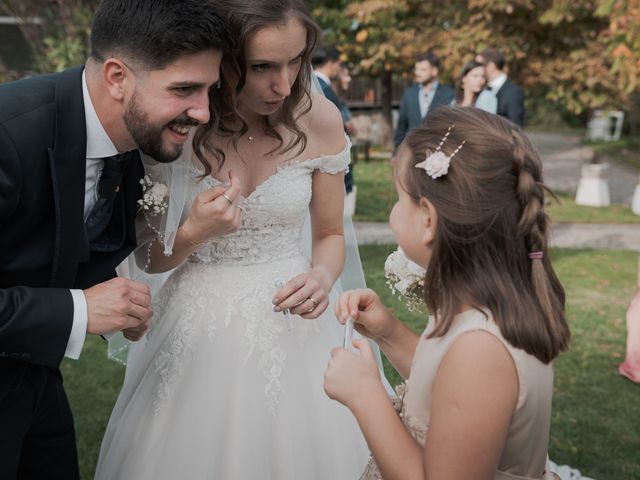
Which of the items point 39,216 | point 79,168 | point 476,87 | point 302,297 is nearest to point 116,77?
point 79,168

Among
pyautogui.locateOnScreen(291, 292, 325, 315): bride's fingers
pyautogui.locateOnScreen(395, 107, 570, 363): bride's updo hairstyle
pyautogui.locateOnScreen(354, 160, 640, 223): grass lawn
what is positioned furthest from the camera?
pyautogui.locateOnScreen(354, 160, 640, 223): grass lawn

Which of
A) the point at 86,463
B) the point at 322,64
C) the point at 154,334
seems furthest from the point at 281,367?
the point at 322,64

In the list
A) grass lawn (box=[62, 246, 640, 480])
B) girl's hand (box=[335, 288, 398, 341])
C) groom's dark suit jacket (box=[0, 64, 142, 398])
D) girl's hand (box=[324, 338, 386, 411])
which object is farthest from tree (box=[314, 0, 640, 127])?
groom's dark suit jacket (box=[0, 64, 142, 398])

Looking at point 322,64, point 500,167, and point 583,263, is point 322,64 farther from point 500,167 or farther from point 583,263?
point 500,167

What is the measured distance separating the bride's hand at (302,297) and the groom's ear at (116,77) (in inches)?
32.9

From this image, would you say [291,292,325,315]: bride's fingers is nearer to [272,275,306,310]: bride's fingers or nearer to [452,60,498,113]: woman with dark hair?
[272,275,306,310]: bride's fingers

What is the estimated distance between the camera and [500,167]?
1.81m

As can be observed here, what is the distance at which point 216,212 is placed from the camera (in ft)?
7.64

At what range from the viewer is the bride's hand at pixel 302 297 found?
254cm

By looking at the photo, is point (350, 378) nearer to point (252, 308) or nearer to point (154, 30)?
point (252, 308)

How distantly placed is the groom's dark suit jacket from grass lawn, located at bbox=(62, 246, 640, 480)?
86.0 inches

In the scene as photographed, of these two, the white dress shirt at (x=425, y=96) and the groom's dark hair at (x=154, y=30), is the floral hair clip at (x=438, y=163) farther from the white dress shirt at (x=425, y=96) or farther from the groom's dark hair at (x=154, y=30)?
the white dress shirt at (x=425, y=96)

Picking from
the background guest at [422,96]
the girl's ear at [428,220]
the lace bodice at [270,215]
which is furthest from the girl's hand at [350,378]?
the background guest at [422,96]

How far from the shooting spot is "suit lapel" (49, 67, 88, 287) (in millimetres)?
2027
